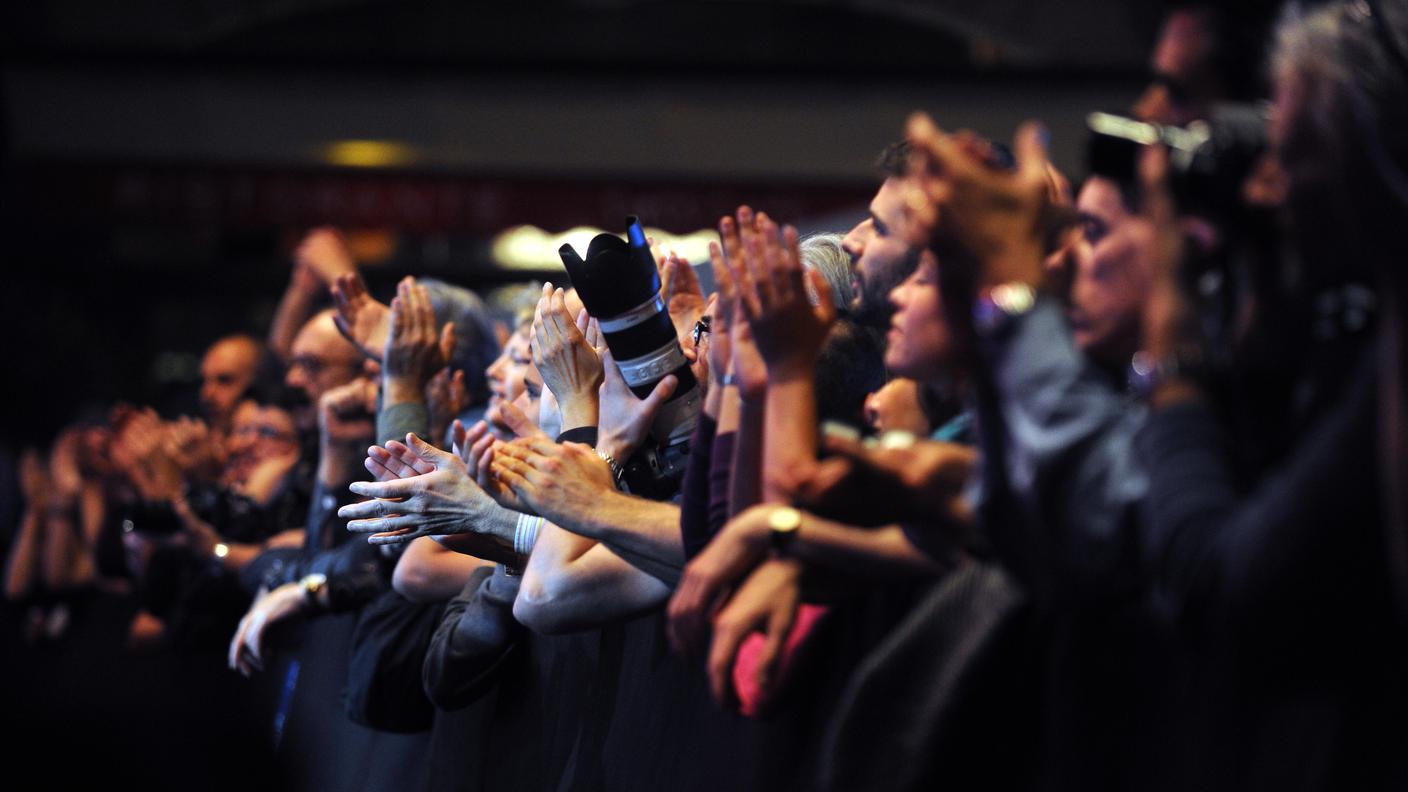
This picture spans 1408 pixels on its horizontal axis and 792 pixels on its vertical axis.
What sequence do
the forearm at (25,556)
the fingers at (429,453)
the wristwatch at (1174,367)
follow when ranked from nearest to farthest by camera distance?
the wristwatch at (1174,367) → the fingers at (429,453) → the forearm at (25,556)

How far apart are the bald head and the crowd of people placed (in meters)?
3.93

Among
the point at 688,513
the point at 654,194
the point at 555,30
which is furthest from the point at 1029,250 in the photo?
the point at 555,30

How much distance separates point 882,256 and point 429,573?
4.24ft

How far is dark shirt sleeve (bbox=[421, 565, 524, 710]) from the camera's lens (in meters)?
3.30

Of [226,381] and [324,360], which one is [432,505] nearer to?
[324,360]

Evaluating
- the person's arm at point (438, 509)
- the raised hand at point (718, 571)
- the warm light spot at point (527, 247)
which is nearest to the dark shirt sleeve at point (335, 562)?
the person's arm at point (438, 509)

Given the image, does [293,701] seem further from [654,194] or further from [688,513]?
[654,194]

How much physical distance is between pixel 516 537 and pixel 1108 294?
1.57 meters

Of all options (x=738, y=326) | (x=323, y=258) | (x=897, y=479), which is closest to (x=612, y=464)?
(x=738, y=326)

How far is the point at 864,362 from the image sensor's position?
10.0 ft

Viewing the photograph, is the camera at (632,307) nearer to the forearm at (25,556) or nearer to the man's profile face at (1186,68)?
the man's profile face at (1186,68)

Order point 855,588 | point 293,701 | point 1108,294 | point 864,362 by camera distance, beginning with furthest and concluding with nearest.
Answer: point 293,701 → point 864,362 → point 855,588 → point 1108,294

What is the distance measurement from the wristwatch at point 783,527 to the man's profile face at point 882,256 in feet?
3.10

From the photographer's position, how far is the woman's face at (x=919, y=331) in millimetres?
2104
